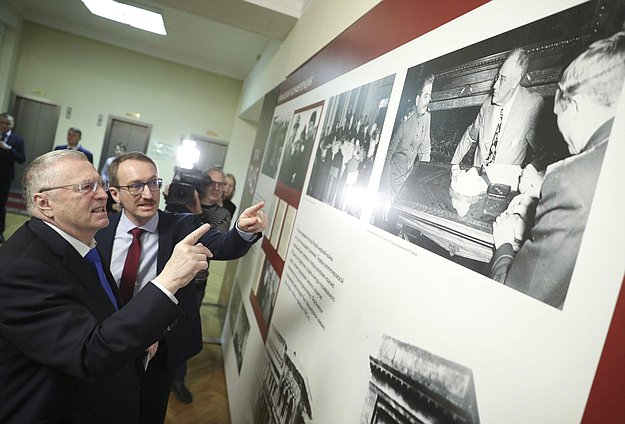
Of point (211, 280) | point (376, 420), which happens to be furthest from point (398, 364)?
point (211, 280)

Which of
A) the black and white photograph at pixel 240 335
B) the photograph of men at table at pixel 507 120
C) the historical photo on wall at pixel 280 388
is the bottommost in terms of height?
the black and white photograph at pixel 240 335

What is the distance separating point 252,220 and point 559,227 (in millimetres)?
1482

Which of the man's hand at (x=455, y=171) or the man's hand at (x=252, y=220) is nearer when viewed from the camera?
the man's hand at (x=455, y=171)

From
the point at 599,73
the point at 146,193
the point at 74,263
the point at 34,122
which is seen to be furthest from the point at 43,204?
the point at 34,122

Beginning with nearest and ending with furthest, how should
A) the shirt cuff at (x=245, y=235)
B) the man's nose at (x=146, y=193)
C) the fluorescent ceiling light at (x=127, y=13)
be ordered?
the man's nose at (x=146, y=193) < the shirt cuff at (x=245, y=235) < the fluorescent ceiling light at (x=127, y=13)

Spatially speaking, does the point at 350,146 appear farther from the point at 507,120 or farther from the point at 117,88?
the point at 117,88

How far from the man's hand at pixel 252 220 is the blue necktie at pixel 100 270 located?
0.66 meters

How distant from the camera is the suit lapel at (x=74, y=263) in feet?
4.33

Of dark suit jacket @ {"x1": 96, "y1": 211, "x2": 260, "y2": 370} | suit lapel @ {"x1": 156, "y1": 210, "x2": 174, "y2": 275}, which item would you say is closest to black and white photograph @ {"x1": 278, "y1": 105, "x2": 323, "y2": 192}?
dark suit jacket @ {"x1": 96, "y1": 211, "x2": 260, "y2": 370}

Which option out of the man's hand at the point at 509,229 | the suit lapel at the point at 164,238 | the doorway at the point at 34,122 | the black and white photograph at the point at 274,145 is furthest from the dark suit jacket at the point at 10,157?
the man's hand at the point at 509,229

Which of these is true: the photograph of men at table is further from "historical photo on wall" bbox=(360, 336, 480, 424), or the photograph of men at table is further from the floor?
the floor

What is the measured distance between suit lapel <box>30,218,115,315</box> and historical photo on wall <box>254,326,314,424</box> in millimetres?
845

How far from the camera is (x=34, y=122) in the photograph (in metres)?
9.50

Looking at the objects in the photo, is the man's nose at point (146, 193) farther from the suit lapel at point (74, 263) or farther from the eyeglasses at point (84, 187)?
the suit lapel at point (74, 263)
